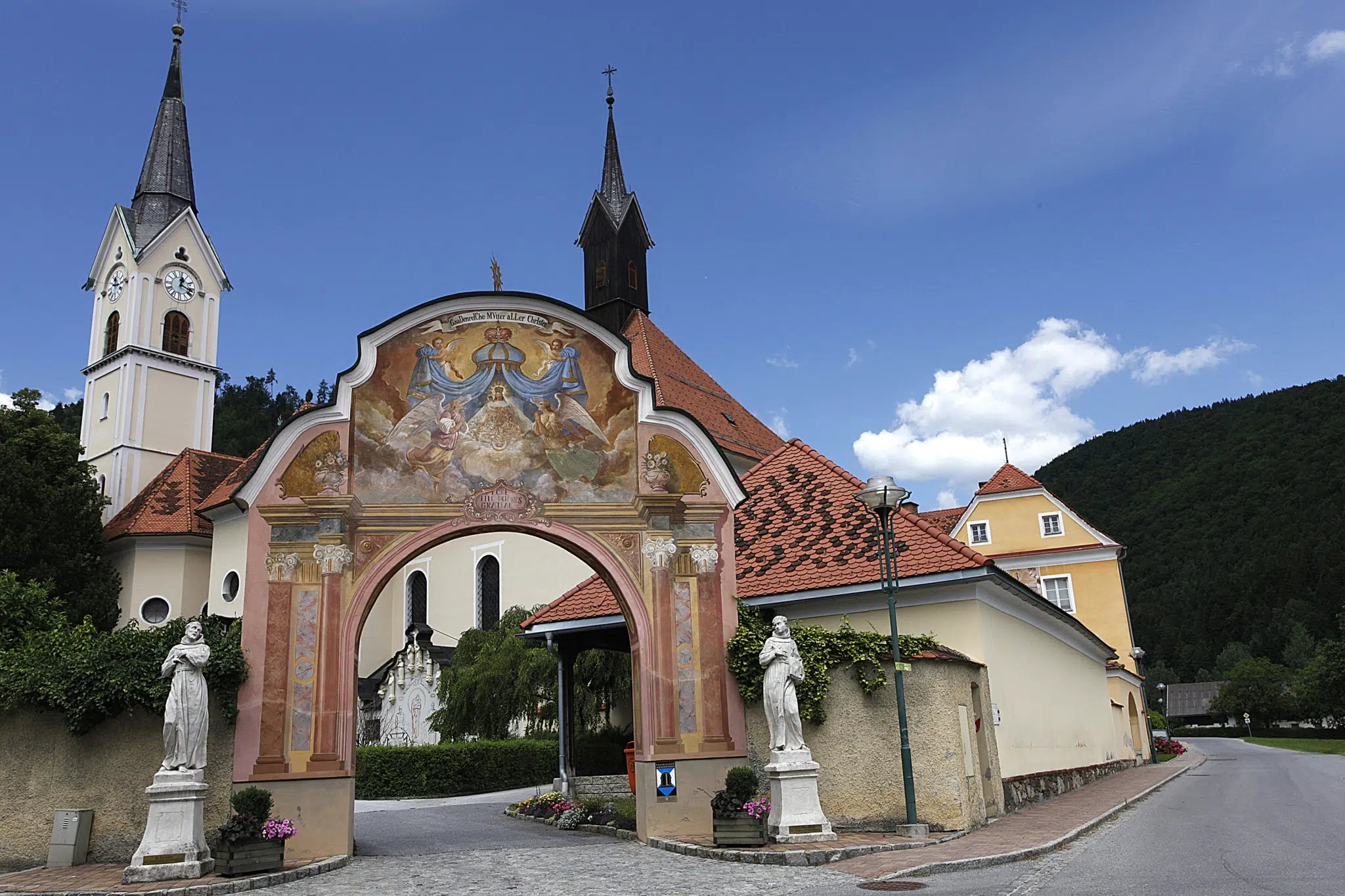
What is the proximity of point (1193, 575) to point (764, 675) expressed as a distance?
87.6 meters

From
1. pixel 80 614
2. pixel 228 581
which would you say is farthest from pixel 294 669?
pixel 80 614

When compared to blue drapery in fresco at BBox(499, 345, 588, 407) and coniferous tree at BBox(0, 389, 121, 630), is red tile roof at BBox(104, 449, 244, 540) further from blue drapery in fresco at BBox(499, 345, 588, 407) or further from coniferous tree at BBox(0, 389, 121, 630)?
blue drapery in fresco at BBox(499, 345, 588, 407)

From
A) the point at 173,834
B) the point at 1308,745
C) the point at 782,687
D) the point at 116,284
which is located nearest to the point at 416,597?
the point at 116,284

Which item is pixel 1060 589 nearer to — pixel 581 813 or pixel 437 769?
pixel 437 769

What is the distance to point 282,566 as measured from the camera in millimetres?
13906

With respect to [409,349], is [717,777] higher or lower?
lower

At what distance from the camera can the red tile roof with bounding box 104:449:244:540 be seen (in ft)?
121

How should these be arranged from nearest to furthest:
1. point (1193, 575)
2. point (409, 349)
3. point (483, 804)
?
point (409, 349), point (483, 804), point (1193, 575)

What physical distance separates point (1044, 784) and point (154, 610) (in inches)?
1194

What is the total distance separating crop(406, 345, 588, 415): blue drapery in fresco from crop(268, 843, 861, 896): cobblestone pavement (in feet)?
20.0

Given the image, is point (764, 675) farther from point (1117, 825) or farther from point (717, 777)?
point (1117, 825)

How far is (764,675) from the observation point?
14.2 metres

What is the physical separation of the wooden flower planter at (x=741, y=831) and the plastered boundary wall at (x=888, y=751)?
5.10 ft

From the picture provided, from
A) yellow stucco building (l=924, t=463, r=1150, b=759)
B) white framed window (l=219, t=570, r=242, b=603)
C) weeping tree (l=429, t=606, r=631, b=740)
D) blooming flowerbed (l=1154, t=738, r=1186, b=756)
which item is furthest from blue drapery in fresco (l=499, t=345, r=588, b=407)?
blooming flowerbed (l=1154, t=738, r=1186, b=756)
